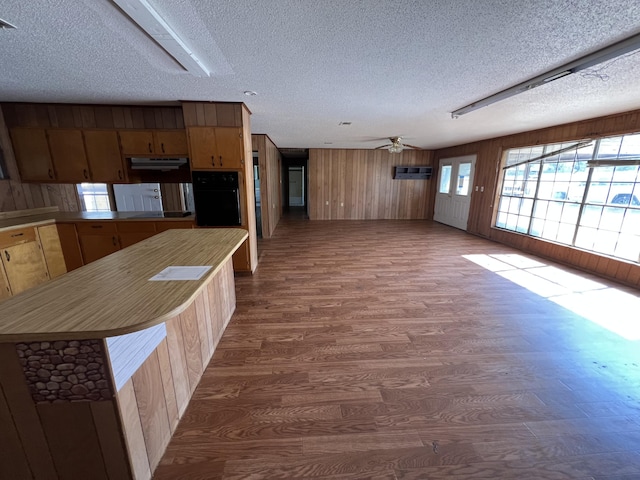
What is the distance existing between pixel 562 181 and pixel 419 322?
13.8 ft

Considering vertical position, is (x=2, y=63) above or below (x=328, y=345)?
above

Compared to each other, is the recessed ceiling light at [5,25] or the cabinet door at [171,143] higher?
the recessed ceiling light at [5,25]

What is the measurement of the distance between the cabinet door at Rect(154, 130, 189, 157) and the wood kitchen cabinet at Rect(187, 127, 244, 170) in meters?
0.22

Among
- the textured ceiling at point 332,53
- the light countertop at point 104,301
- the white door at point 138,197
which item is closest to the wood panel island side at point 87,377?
the light countertop at point 104,301

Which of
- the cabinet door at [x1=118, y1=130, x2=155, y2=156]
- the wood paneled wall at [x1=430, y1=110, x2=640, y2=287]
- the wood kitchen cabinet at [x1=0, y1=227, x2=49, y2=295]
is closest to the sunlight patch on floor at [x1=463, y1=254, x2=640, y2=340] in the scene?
the wood paneled wall at [x1=430, y1=110, x2=640, y2=287]

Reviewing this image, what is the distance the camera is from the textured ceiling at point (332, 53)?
1429 millimetres

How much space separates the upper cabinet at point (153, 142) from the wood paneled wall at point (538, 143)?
613 centimetres

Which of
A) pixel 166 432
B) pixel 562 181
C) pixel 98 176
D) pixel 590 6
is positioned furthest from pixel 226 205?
pixel 562 181

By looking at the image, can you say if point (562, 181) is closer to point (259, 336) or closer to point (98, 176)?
point (259, 336)

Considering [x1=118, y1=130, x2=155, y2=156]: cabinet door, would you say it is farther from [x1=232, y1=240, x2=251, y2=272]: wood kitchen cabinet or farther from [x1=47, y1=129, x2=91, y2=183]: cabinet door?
[x1=232, y1=240, x2=251, y2=272]: wood kitchen cabinet

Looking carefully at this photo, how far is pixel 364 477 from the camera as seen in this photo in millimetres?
1224

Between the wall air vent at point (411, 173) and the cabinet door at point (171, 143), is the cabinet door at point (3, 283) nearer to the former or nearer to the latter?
the cabinet door at point (171, 143)

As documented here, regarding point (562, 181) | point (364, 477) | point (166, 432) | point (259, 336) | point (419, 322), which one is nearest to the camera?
point (364, 477)

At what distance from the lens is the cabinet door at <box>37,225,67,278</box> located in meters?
3.17
